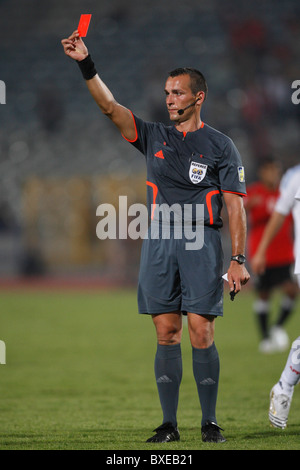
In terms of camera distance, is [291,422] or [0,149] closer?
[291,422]

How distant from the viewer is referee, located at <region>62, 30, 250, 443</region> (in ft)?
12.8

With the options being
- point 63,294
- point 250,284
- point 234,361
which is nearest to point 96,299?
point 63,294

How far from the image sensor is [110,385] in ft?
20.5

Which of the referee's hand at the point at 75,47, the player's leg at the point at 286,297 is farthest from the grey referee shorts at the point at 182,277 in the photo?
the player's leg at the point at 286,297

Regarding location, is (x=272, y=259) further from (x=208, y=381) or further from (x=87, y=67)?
(x=87, y=67)

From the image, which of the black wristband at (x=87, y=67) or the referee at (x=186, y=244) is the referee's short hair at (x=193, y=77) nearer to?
the referee at (x=186, y=244)

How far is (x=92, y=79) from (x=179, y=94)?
20.1 inches

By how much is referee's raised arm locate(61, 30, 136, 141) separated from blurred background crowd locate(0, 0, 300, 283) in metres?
13.8

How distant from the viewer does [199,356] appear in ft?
12.9

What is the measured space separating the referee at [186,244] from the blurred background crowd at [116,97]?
13.7m

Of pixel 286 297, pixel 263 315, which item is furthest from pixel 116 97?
pixel 263 315

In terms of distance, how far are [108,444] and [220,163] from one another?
1703 mm

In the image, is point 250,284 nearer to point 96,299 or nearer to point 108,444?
point 96,299

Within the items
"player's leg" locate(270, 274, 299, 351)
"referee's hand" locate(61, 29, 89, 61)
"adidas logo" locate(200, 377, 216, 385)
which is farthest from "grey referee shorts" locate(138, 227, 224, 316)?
"player's leg" locate(270, 274, 299, 351)
